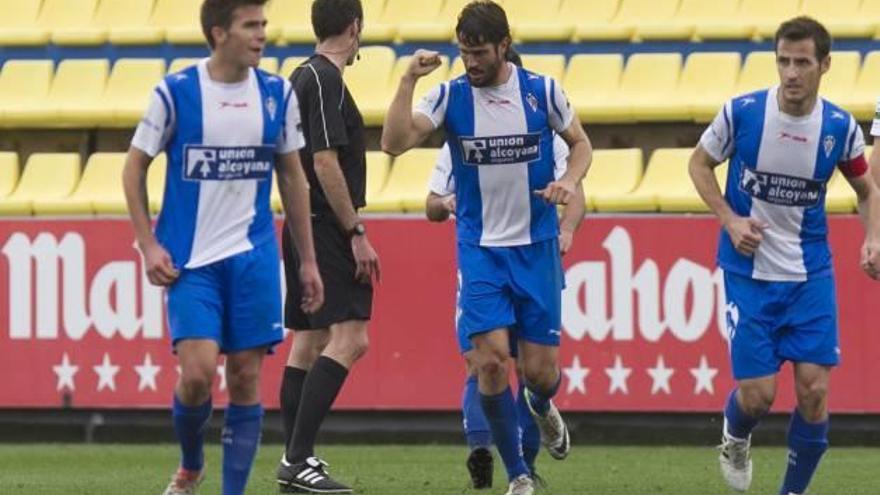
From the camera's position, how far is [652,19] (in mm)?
16297

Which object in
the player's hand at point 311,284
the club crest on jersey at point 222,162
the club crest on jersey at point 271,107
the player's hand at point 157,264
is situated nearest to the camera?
the player's hand at point 157,264

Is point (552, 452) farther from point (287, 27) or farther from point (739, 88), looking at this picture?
point (287, 27)

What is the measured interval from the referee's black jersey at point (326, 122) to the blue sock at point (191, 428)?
6.64 ft

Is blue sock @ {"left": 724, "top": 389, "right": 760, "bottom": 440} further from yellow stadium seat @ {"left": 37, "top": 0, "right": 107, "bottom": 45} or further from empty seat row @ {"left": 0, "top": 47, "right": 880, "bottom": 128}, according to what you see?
yellow stadium seat @ {"left": 37, "top": 0, "right": 107, "bottom": 45}

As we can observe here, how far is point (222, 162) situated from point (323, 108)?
7.13ft

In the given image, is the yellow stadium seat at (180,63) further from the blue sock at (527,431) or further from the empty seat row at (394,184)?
the blue sock at (527,431)

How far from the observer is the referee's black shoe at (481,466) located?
10.2 metres

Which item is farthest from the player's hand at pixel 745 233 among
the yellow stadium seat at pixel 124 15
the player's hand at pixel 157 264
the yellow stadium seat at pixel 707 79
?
the yellow stadium seat at pixel 124 15

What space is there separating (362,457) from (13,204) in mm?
3269

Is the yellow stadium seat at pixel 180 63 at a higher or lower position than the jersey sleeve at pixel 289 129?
lower

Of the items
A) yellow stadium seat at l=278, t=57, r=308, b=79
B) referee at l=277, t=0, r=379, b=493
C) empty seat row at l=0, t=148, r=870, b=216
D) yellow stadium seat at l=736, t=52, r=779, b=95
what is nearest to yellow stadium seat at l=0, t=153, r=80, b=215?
empty seat row at l=0, t=148, r=870, b=216

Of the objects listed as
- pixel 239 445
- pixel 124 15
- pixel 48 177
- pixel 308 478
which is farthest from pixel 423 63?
pixel 124 15

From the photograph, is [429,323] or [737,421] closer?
[737,421]

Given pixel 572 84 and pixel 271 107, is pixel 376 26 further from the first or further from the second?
pixel 271 107
